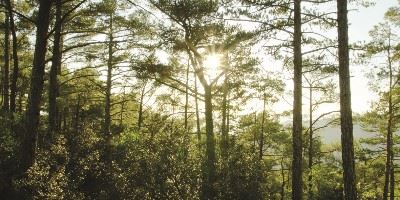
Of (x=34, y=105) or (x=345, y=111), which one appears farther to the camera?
(x=34, y=105)

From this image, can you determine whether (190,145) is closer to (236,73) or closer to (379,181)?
(236,73)

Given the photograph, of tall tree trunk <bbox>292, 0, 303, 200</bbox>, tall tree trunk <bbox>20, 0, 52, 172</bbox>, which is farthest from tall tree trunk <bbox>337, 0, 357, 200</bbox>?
tall tree trunk <bbox>20, 0, 52, 172</bbox>

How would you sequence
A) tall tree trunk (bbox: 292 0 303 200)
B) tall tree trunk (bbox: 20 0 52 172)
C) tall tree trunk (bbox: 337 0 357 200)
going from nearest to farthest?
tall tree trunk (bbox: 337 0 357 200) < tall tree trunk (bbox: 20 0 52 172) < tall tree trunk (bbox: 292 0 303 200)

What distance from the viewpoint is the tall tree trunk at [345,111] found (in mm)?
9625

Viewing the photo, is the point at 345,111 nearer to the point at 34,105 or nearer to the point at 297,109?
the point at 297,109

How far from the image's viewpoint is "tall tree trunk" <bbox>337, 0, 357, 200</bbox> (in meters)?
9.62

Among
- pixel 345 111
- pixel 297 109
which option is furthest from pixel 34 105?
pixel 345 111

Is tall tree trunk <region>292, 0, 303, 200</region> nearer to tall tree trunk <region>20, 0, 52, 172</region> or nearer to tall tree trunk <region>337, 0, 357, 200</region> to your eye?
tall tree trunk <region>337, 0, 357, 200</region>

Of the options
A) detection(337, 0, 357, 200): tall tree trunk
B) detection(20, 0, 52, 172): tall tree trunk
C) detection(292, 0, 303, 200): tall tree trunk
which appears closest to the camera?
detection(337, 0, 357, 200): tall tree trunk

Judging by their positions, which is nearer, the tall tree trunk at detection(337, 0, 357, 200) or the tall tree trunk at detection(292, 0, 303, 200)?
the tall tree trunk at detection(337, 0, 357, 200)

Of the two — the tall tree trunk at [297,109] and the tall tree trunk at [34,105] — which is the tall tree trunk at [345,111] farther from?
the tall tree trunk at [34,105]

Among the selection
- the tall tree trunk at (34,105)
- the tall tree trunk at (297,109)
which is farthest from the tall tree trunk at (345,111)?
the tall tree trunk at (34,105)

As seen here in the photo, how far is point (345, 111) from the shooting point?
977cm

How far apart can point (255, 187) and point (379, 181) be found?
50.6 ft
